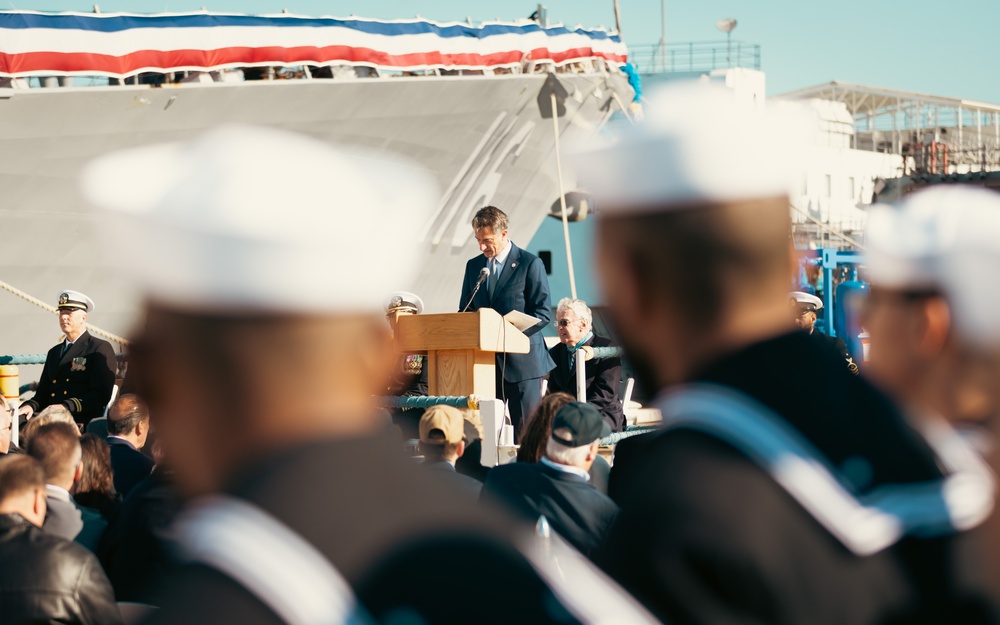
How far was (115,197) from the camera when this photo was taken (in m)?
1.18

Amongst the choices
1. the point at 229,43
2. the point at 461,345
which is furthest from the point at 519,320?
the point at 229,43

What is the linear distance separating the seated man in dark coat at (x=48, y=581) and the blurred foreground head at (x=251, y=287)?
2175 millimetres

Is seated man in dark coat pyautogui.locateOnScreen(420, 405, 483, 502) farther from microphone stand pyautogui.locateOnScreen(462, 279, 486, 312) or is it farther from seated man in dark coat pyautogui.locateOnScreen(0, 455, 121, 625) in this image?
microphone stand pyautogui.locateOnScreen(462, 279, 486, 312)

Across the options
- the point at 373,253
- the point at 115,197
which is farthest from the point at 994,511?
the point at 115,197

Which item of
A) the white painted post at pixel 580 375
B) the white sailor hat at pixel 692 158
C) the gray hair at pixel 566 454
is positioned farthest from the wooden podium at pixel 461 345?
the white sailor hat at pixel 692 158

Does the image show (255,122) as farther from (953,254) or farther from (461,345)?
(953,254)

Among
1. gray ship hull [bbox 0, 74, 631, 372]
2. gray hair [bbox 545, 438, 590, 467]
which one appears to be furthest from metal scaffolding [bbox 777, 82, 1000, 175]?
gray hair [bbox 545, 438, 590, 467]

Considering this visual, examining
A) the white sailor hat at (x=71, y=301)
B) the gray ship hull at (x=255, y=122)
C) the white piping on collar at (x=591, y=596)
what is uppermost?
the gray ship hull at (x=255, y=122)

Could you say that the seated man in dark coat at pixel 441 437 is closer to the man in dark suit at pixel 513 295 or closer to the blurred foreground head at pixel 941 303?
the man in dark suit at pixel 513 295

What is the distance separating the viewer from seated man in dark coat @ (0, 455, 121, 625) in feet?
10.1

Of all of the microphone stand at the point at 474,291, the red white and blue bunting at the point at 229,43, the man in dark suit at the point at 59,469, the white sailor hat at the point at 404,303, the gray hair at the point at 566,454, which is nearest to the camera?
the gray hair at the point at 566,454

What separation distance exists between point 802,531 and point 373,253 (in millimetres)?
589

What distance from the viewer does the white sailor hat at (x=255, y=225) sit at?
111 centimetres

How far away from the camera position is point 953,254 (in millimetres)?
1640
